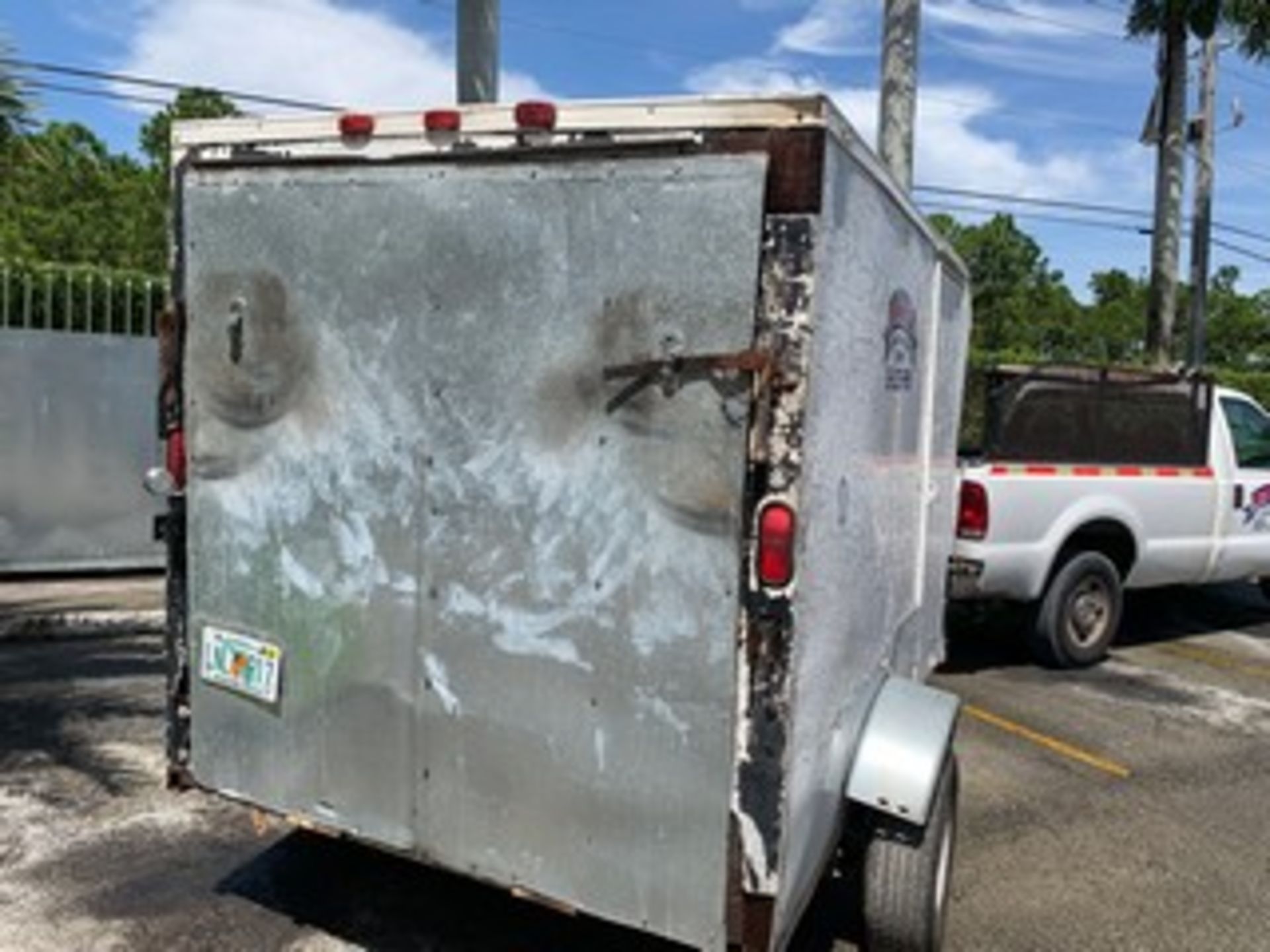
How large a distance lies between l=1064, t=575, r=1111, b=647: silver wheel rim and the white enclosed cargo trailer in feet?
16.0

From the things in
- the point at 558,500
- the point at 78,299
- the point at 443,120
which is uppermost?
the point at 443,120

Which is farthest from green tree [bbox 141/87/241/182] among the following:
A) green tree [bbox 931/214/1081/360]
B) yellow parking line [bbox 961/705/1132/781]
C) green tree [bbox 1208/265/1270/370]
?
green tree [bbox 1208/265/1270/370]

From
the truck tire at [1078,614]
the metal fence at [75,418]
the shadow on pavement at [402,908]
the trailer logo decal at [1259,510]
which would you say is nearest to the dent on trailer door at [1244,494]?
the trailer logo decal at [1259,510]

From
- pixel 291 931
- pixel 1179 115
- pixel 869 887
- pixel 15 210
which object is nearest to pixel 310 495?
pixel 291 931

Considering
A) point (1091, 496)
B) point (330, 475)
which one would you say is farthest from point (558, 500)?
point (1091, 496)

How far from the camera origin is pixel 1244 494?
916cm

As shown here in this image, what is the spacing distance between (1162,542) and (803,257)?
6803 millimetres

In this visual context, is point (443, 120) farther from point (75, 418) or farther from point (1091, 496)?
point (75, 418)

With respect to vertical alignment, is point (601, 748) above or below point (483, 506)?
below

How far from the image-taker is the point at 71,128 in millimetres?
37594

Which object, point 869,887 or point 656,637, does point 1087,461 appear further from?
point 656,637

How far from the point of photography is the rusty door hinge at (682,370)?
114 inches

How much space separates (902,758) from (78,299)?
28.4 feet

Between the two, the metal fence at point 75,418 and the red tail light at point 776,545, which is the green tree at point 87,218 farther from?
the red tail light at point 776,545
